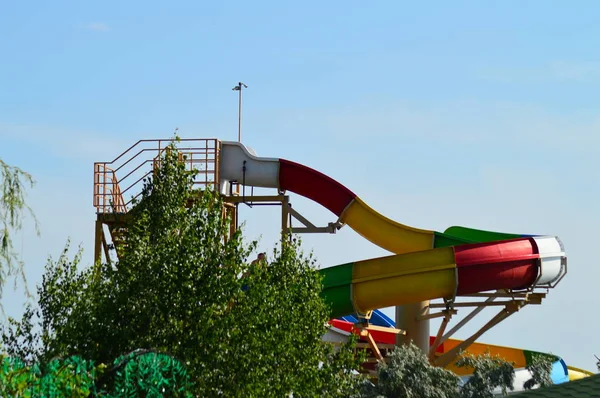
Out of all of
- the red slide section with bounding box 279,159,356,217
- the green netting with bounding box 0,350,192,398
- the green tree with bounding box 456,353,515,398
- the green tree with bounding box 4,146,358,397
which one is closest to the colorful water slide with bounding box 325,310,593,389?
the red slide section with bounding box 279,159,356,217

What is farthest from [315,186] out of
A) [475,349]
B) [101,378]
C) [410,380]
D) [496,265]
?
[101,378]

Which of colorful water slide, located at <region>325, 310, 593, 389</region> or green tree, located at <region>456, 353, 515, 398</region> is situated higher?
colorful water slide, located at <region>325, 310, 593, 389</region>

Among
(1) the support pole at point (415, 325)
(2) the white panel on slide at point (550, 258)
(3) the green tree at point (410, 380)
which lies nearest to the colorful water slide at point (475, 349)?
(1) the support pole at point (415, 325)

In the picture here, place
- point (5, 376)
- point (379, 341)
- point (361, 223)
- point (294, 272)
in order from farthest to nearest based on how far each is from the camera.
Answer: point (379, 341) < point (361, 223) < point (294, 272) < point (5, 376)

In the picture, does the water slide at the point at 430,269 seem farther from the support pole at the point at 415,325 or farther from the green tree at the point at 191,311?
the green tree at the point at 191,311

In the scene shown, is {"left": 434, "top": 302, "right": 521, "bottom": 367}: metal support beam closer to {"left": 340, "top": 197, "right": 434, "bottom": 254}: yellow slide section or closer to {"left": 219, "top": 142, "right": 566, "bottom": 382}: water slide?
{"left": 219, "top": 142, "right": 566, "bottom": 382}: water slide

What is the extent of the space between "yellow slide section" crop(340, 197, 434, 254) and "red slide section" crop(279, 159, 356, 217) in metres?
0.29

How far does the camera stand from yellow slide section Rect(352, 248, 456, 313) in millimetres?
25516

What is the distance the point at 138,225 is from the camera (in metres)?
21.0

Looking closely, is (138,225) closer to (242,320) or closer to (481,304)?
(242,320)

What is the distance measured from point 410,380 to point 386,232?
6838mm

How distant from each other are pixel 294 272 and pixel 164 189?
11.0 ft

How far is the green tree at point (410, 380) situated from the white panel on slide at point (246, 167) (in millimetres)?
7625

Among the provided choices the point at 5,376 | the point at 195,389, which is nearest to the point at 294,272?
the point at 195,389
